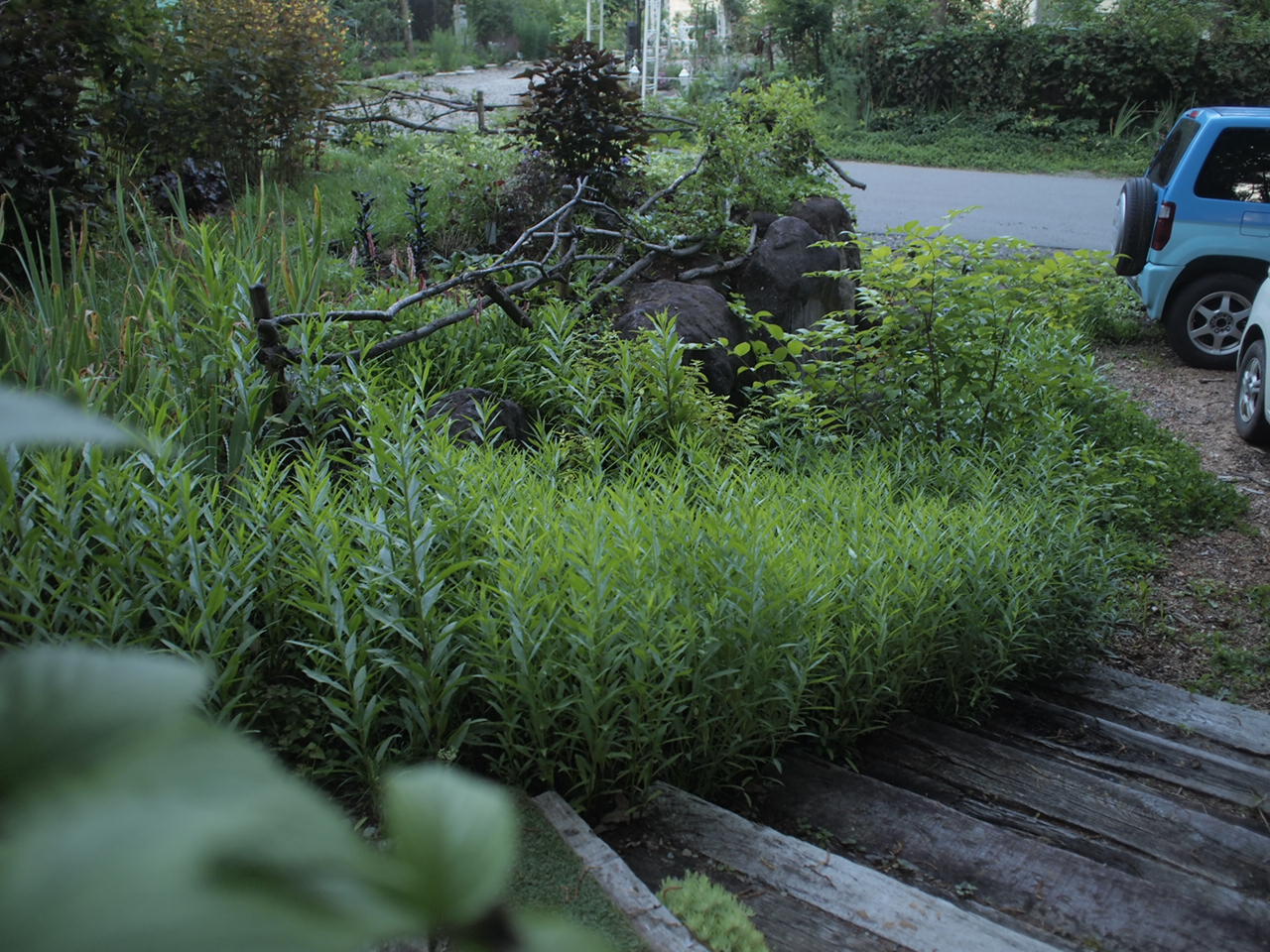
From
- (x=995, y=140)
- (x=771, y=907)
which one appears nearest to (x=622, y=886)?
(x=771, y=907)

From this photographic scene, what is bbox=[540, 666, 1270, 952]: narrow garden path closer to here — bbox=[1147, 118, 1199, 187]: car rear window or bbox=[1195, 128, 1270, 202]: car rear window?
bbox=[1195, 128, 1270, 202]: car rear window

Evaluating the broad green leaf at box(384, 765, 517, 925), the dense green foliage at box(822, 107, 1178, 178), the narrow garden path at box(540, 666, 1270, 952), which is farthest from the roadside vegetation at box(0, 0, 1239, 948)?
the dense green foliage at box(822, 107, 1178, 178)

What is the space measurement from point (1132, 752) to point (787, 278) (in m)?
3.94

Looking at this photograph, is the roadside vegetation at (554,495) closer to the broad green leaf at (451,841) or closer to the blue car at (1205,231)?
the broad green leaf at (451,841)

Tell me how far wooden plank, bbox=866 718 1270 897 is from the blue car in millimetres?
6484

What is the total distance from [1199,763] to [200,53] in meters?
8.73

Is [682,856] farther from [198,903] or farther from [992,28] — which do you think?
[992,28]

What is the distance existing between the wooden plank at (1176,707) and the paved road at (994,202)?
8.05 m

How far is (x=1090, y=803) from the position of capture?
9.96ft

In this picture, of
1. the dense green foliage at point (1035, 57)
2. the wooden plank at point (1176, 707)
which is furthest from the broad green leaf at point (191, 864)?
the dense green foliage at point (1035, 57)

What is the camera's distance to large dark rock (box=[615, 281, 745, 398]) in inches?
218

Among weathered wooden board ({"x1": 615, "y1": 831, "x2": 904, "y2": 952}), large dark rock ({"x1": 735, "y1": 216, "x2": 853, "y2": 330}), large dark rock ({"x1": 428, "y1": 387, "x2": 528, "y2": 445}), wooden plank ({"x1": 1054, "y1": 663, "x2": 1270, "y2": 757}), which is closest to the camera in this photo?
weathered wooden board ({"x1": 615, "y1": 831, "x2": 904, "y2": 952})

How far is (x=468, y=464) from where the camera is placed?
329 cm

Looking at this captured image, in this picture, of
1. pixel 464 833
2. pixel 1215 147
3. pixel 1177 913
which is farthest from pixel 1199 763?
pixel 1215 147
